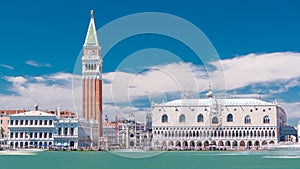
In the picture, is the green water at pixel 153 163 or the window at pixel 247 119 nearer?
the green water at pixel 153 163

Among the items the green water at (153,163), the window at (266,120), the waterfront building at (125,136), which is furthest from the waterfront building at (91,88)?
the green water at (153,163)

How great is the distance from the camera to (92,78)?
11794 cm

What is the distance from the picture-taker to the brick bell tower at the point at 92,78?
114 meters

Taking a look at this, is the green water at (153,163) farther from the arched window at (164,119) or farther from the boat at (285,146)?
the arched window at (164,119)

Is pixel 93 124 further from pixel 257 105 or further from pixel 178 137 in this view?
pixel 257 105

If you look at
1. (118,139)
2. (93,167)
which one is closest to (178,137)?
(118,139)

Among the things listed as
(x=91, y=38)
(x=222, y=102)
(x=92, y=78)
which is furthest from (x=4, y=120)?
(x=222, y=102)

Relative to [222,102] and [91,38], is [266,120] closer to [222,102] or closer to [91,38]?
[222,102]

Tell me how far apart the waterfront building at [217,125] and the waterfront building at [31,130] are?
20.5m

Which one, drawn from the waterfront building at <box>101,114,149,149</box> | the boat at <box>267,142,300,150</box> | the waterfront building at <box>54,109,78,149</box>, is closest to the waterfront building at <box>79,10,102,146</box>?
the waterfront building at <box>54,109,78,149</box>

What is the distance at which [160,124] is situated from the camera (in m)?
118

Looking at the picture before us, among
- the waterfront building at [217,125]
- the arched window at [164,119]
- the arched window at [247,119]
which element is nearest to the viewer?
the waterfront building at [217,125]

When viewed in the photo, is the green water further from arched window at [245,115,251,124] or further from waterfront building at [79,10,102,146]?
arched window at [245,115,251,124]

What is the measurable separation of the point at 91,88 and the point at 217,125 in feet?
83.5
